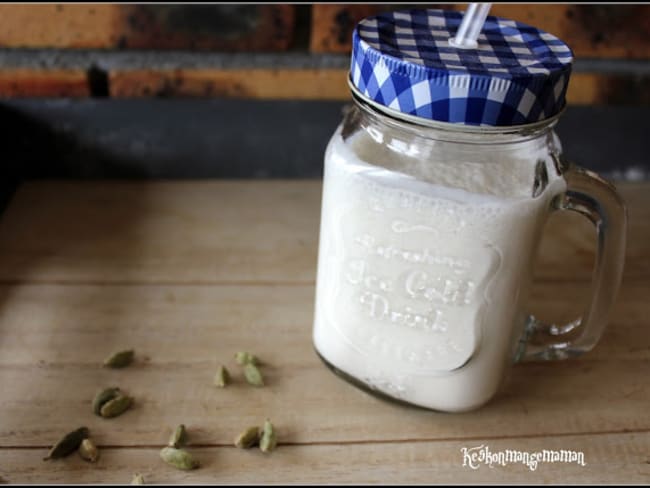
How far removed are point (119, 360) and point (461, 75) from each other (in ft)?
1.09

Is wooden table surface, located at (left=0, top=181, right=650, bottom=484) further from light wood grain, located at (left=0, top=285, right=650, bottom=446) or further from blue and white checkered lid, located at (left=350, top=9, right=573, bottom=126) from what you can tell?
blue and white checkered lid, located at (left=350, top=9, right=573, bottom=126)

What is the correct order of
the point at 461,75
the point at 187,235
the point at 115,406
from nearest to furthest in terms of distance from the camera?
the point at 461,75, the point at 115,406, the point at 187,235

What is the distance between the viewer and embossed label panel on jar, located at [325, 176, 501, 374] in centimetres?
47

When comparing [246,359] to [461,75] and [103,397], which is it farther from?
[461,75]

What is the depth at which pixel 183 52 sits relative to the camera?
0.81 meters

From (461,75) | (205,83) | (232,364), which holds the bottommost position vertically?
(232,364)

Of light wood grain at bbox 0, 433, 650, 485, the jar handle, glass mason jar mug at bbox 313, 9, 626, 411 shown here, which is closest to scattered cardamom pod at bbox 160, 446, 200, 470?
light wood grain at bbox 0, 433, 650, 485

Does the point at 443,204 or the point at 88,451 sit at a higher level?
the point at 443,204

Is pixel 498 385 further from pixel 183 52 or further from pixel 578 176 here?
pixel 183 52

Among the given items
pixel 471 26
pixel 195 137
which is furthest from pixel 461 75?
pixel 195 137

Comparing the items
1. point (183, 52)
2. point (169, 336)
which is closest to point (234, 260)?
point (169, 336)

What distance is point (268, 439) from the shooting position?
1.68 ft

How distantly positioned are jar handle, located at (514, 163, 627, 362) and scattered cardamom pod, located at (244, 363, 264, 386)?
0.19 metres

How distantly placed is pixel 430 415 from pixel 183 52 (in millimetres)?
476
